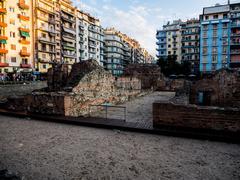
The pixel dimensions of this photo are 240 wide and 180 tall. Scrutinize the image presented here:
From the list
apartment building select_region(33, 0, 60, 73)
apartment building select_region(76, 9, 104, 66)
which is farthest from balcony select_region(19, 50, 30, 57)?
apartment building select_region(76, 9, 104, 66)

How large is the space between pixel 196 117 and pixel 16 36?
1711 inches

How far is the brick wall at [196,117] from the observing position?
583 cm

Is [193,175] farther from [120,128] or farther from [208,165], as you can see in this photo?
[120,128]

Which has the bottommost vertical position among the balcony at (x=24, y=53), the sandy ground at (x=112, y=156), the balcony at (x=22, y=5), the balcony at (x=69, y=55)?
the sandy ground at (x=112, y=156)

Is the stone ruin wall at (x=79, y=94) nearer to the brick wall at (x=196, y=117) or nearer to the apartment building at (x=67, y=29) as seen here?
the brick wall at (x=196, y=117)

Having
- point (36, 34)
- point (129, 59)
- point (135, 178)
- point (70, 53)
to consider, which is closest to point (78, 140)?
point (135, 178)

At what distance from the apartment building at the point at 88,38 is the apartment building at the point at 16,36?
19.5 metres

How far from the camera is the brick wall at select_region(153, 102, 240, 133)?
583 centimetres

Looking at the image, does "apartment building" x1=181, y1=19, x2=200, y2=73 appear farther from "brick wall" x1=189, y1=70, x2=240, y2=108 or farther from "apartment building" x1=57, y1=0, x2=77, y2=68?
"brick wall" x1=189, y1=70, x2=240, y2=108

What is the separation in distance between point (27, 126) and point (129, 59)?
8949cm

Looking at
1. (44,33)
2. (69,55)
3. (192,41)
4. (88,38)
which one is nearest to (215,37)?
(192,41)

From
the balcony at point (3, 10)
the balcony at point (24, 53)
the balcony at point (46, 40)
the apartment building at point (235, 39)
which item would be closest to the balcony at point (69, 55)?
the balcony at point (46, 40)

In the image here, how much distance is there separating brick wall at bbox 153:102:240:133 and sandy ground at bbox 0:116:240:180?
694mm

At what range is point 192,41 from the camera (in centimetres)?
6200
